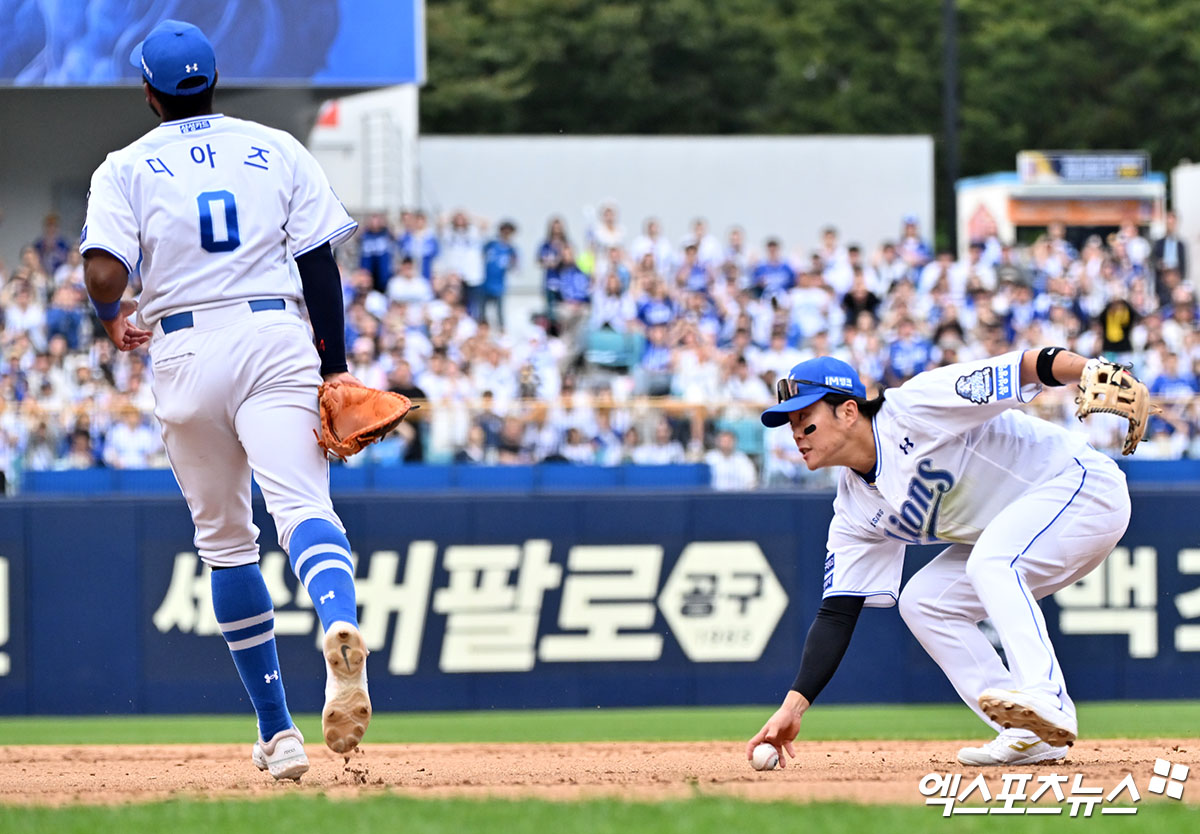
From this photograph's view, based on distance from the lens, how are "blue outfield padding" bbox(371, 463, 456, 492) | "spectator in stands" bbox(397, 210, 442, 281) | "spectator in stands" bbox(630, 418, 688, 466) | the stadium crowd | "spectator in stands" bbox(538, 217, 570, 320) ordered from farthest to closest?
"spectator in stands" bbox(397, 210, 442, 281)
"spectator in stands" bbox(538, 217, 570, 320)
"spectator in stands" bbox(630, 418, 688, 466)
the stadium crowd
"blue outfield padding" bbox(371, 463, 456, 492)

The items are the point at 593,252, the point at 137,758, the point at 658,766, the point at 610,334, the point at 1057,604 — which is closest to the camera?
the point at 658,766

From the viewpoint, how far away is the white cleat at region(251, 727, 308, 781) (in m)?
5.45

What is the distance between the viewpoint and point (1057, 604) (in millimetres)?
10789

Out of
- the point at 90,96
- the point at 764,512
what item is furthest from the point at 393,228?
the point at 764,512

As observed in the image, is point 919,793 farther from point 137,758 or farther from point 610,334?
point 610,334

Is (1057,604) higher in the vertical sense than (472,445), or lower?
lower

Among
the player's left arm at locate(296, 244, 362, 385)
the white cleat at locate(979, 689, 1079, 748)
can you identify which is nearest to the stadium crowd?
the white cleat at locate(979, 689, 1079, 748)

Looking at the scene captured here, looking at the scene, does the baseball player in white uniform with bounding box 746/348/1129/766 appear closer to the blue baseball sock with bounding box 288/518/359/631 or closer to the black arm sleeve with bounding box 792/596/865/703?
the black arm sleeve with bounding box 792/596/865/703

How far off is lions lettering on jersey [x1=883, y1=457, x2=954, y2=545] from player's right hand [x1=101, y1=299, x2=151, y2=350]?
2.54 meters

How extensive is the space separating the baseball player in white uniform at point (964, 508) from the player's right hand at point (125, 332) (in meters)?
2.10

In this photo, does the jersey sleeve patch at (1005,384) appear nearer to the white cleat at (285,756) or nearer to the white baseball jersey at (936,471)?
the white baseball jersey at (936,471)

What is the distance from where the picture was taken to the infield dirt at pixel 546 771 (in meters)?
5.09

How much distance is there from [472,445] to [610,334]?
4.05 metres

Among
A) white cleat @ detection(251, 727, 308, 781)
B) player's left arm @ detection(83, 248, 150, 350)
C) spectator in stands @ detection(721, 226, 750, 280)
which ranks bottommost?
white cleat @ detection(251, 727, 308, 781)
